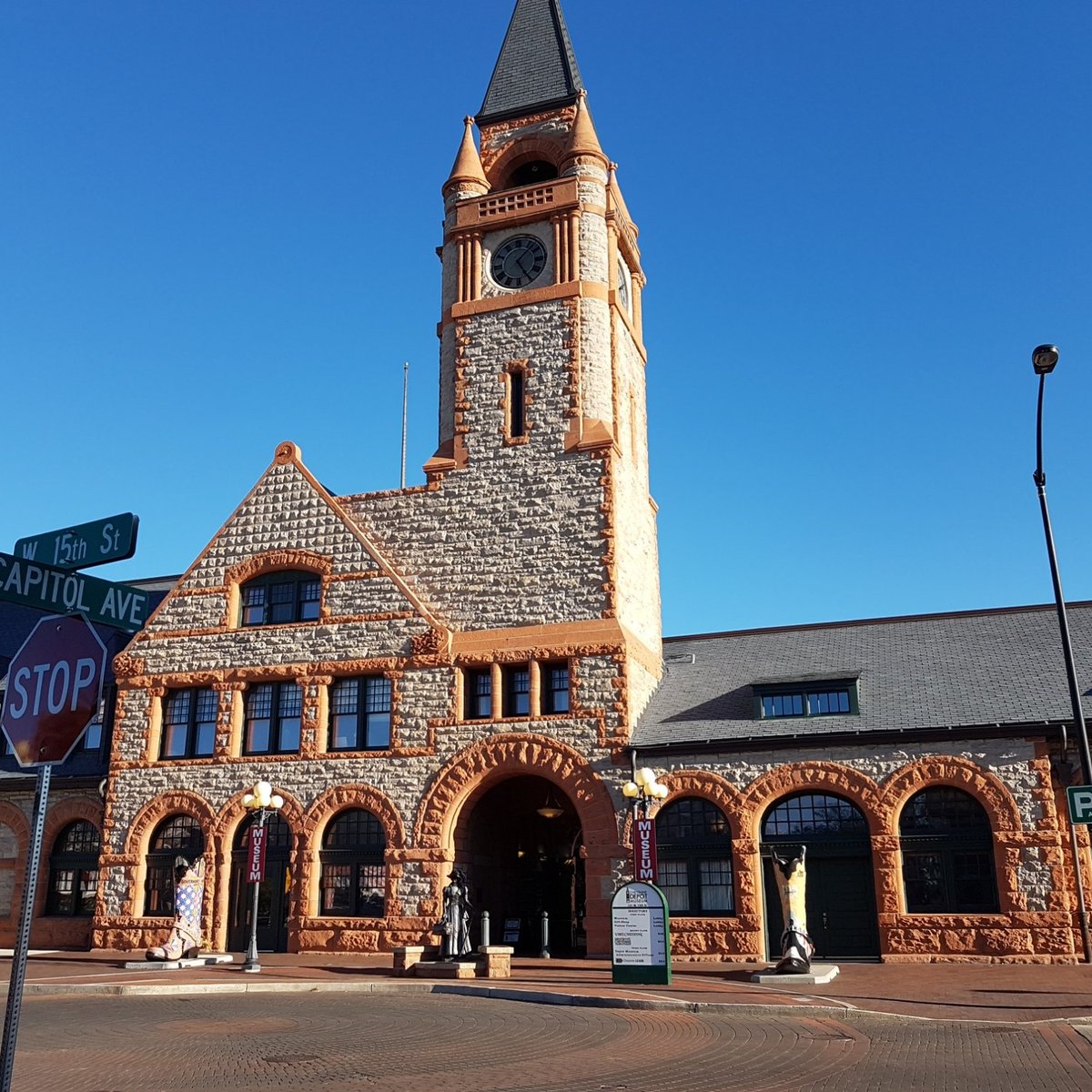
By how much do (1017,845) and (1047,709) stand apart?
Result: 3036 mm

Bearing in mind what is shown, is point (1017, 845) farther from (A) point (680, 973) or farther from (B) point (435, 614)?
(B) point (435, 614)

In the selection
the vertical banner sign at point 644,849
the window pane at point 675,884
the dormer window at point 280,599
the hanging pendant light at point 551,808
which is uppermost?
the dormer window at point 280,599

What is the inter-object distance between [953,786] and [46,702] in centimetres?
2207

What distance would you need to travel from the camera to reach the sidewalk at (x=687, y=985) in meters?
16.2

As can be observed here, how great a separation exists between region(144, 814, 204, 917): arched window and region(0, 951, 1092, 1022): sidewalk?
2905 millimetres

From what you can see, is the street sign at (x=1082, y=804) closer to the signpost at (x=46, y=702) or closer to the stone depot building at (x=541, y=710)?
the stone depot building at (x=541, y=710)

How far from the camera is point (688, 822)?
1035 inches

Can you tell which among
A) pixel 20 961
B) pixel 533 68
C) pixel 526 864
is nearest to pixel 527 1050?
pixel 20 961

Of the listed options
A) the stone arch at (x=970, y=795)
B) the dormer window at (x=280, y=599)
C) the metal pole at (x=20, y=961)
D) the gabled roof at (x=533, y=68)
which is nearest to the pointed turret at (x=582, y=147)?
the gabled roof at (x=533, y=68)

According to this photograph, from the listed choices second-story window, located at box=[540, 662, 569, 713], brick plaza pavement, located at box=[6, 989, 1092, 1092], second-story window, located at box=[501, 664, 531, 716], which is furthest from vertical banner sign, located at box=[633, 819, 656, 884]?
second-story window, located at box=[501, 664, 531, 716]

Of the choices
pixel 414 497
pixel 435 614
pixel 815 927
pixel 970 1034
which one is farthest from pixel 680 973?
pixel 414 497

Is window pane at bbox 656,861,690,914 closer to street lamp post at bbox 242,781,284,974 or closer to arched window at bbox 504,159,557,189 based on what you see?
street lamp post at bbox 242,781,284,974

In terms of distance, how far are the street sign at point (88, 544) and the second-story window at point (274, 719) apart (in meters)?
22.6

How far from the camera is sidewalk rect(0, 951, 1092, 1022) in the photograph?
1620cm
